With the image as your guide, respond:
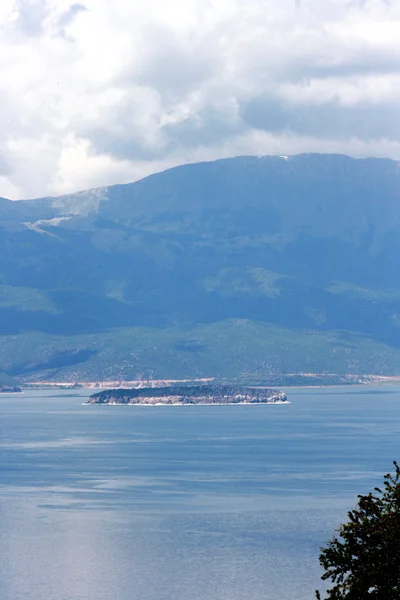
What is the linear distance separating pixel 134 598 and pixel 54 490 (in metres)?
68.1

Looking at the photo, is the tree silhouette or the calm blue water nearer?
the tree silhouette

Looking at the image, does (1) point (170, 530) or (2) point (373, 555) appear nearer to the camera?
(2) point (373, 555)

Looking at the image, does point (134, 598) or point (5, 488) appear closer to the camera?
point (134, 598)

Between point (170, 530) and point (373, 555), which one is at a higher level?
point (170, 530)

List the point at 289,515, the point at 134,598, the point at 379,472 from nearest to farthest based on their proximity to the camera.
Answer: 1. the point at 134,598
2. the point at 289,515
3. the point at 379,472

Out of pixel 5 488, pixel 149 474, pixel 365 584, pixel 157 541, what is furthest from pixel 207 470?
pixel 365 584

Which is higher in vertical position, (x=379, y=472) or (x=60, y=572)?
(x=379, y=472)

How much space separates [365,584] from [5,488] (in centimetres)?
11926

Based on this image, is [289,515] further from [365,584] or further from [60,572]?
[365,584]

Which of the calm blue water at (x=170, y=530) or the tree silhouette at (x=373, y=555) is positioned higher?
the calm blue water at (x=170, y=530)

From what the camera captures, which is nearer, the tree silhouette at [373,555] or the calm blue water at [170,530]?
the tree silhouette at [373,555]

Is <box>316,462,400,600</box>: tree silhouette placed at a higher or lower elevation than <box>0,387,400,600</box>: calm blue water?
lower

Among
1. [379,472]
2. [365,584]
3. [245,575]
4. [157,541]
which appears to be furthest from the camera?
[379,472]

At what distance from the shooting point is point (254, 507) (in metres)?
147
